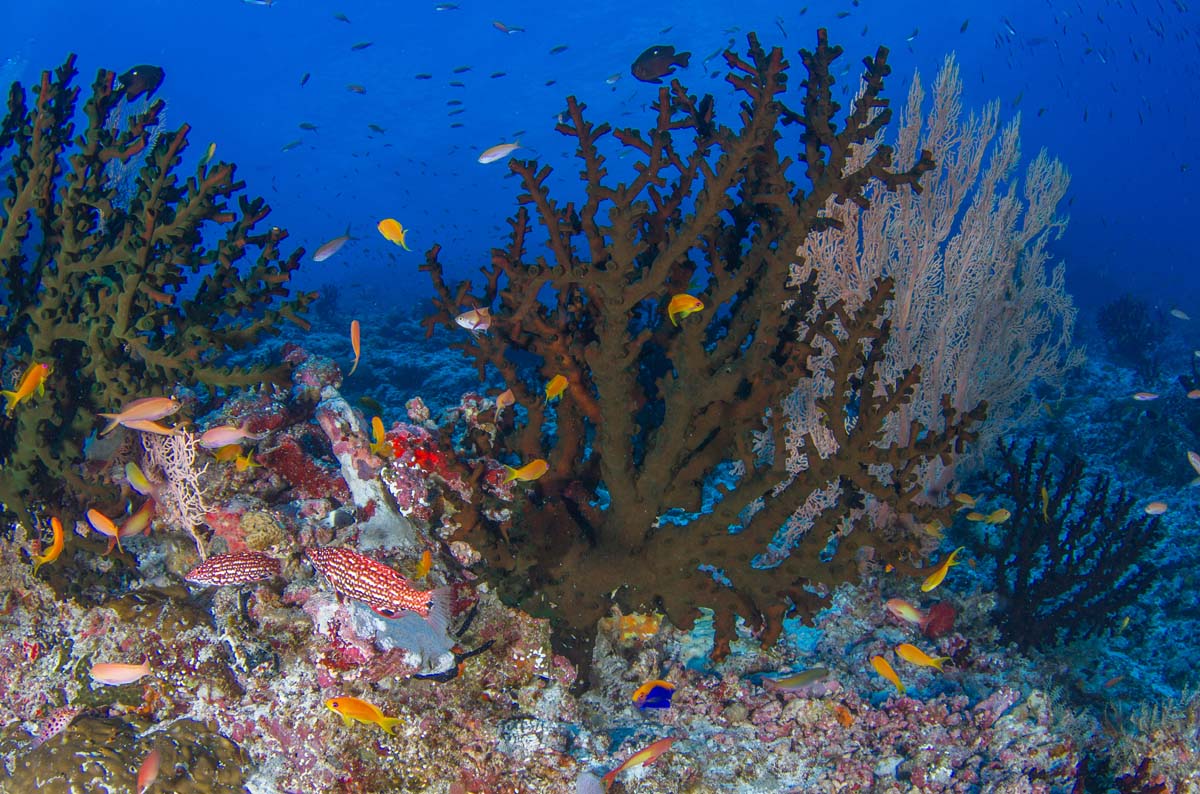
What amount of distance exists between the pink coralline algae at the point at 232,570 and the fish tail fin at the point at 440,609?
1.12m

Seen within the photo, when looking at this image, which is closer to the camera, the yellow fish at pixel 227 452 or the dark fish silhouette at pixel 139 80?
the yellow fish at pixel 227 452

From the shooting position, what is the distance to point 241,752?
3660mm

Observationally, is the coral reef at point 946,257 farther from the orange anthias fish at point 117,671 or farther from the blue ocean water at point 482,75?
the blue ocean water at point 482,75

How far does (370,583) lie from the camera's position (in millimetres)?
3236

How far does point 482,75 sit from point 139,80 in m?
79.9

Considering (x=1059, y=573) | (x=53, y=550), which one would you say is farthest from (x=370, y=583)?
(x=1059, y=573)

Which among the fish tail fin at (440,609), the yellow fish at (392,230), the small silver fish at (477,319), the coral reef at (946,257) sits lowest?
the fish tail fin at (440,609)

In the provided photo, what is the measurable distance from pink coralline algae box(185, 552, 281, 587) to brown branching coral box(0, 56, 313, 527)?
3.79 feet

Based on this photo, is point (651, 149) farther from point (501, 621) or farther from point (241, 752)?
point (241, 752)

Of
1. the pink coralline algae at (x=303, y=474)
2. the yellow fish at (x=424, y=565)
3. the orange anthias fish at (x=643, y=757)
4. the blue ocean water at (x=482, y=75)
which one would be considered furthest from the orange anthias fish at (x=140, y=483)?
the blue ocean water at (x=482, y=75)

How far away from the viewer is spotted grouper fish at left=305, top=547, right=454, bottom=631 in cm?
325

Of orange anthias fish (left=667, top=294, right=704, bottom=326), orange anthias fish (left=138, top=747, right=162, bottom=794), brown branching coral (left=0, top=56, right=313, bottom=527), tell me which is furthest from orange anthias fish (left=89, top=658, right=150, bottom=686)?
orange anthias fish (left=667, top=294, right=704, bottom=326)

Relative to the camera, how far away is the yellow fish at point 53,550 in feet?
12.0

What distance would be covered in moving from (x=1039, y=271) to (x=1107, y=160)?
108 metres
